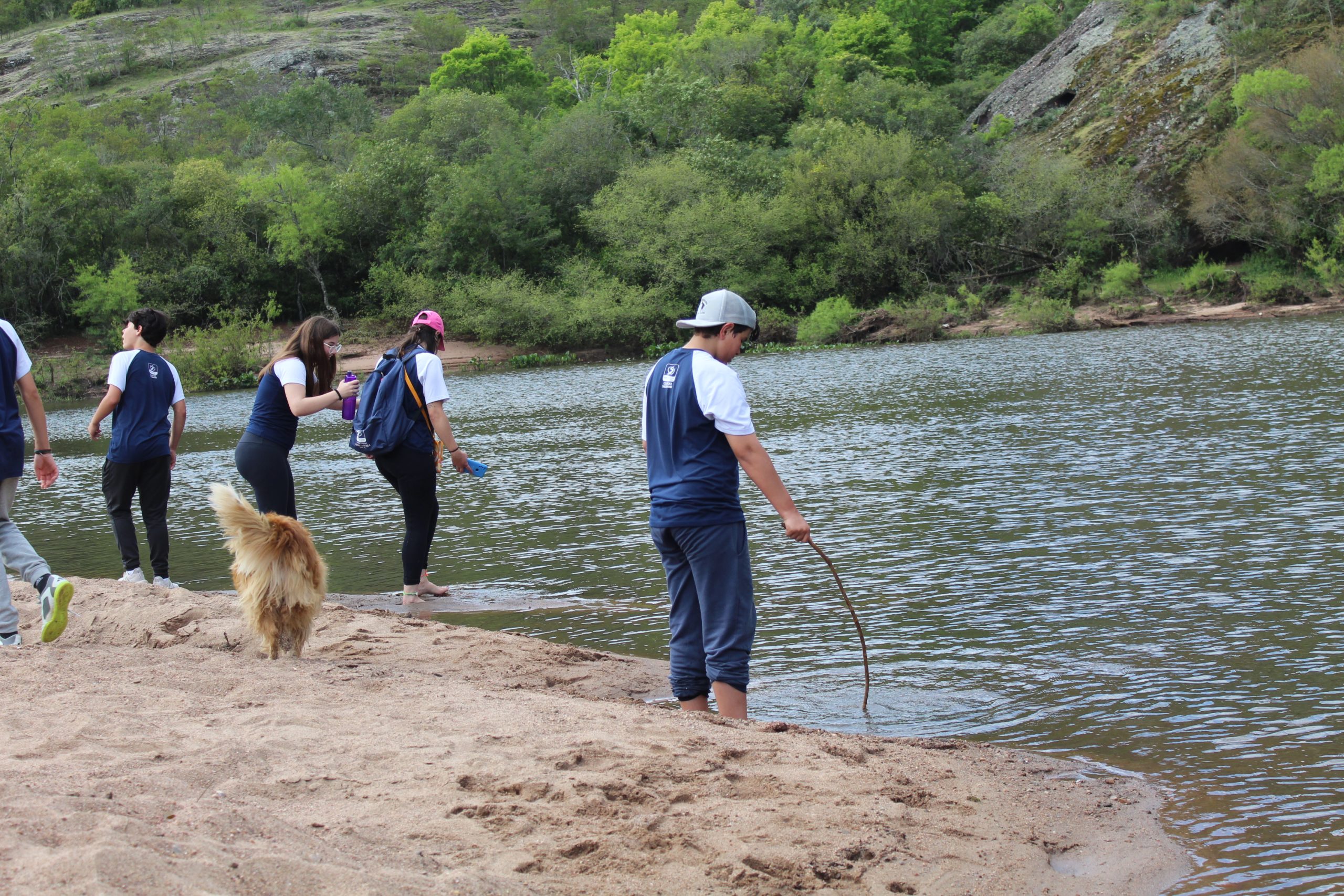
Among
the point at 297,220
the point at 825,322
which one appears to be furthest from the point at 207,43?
the point at 825,322

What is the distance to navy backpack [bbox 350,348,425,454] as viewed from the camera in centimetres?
884

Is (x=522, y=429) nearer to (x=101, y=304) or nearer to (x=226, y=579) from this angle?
(x=226, y=579)

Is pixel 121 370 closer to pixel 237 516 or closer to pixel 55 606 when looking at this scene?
pixel 55 606

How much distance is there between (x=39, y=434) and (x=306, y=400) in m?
1.74

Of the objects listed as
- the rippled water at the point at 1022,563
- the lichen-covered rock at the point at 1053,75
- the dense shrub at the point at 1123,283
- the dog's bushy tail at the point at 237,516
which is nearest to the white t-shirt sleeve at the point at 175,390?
the rippled water at the point at 1022,563

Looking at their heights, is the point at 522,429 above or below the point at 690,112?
below

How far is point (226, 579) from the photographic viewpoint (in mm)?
11086

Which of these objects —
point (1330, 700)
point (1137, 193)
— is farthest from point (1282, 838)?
point (1137, 193)

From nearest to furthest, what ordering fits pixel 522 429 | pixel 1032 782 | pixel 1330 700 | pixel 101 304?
pixel 1032 782 < pixel 1330 700 < pixel 522 429 < pixel 101 304

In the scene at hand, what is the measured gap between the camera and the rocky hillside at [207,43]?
129 meters

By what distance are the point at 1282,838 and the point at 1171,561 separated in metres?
5.03

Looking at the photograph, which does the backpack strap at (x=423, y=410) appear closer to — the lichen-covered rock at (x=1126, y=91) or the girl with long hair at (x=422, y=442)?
the girl with long hair at (x=422, y=442)

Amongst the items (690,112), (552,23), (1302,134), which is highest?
(552,23)

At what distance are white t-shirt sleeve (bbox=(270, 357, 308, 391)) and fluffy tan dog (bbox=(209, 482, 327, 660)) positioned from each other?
5.60 feet
